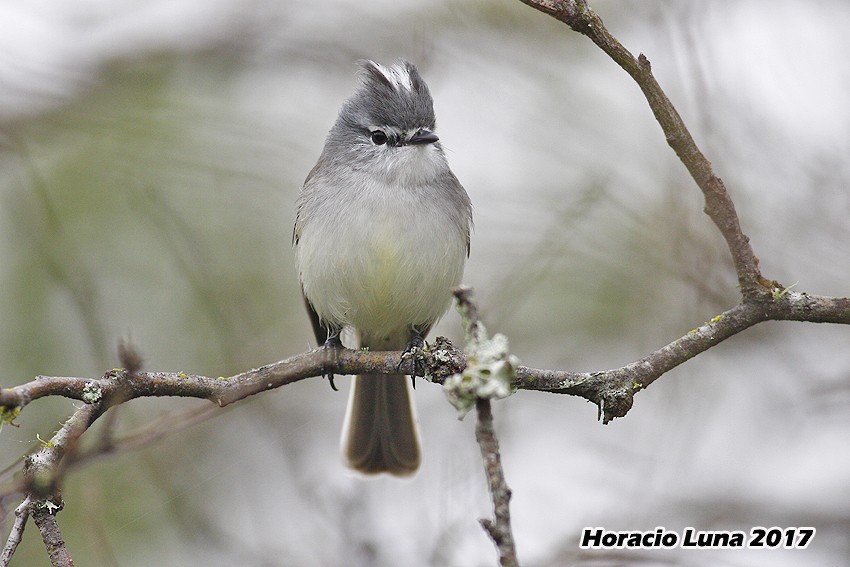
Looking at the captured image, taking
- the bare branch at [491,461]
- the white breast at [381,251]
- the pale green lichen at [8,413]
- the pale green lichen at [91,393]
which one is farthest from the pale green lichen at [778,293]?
the pale green lichen at [8,413]

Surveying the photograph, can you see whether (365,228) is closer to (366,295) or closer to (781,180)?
(366,295)

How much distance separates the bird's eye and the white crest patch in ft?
0.85

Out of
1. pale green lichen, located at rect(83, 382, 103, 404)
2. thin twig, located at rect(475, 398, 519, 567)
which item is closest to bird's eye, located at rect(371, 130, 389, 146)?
pale green lichen, located at rect(83, 382, 103, 404)

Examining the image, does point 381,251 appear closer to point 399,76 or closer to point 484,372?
point 399,76

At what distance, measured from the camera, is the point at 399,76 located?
4.70 meters

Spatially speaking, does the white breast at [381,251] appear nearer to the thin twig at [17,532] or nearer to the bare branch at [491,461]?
the bare branch at [491,461]

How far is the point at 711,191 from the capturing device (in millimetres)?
2549

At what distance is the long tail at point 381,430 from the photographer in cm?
497

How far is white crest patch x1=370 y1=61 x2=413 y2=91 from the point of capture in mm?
4664

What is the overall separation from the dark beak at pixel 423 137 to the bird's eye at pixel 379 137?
0.16 metres

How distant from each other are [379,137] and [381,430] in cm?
166

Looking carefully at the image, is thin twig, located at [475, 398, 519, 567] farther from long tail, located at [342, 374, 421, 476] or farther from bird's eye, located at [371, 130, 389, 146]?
long tail, located at [342, 374, 421, 476]

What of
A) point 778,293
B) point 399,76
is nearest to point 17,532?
point 778,293

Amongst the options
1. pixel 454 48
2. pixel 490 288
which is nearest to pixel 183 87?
pixel 454 48
